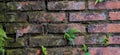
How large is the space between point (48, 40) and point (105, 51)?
1.17 feet

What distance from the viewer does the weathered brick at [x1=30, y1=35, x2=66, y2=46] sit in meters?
1.58

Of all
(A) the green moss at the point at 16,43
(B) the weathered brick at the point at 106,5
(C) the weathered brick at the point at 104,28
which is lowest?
(A) the green moss at the point at 16,43

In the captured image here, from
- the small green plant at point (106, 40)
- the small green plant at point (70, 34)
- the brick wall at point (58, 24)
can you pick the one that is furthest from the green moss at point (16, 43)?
the small green plant at point (106, 40)

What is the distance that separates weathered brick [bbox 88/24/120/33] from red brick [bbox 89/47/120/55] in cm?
11

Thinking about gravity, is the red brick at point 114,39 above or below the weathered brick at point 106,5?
below

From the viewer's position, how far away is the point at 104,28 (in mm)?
1579

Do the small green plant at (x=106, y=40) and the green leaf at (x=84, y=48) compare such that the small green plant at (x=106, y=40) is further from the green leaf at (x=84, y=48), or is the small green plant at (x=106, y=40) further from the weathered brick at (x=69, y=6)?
the weathered brick at (x=69, y=6)

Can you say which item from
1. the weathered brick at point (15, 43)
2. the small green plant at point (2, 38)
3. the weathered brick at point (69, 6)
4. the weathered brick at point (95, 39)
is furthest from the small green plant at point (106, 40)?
the small green plant at point (2, 38)

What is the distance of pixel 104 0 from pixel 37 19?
0.43 meters

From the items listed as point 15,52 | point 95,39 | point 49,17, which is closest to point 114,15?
point 95,39

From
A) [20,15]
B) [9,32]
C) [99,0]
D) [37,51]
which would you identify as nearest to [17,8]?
[20,15]

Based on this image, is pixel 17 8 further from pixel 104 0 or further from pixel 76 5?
pixel 104 0

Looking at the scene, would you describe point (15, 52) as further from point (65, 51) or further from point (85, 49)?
point (85, 49)

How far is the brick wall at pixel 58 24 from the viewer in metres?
1.58
